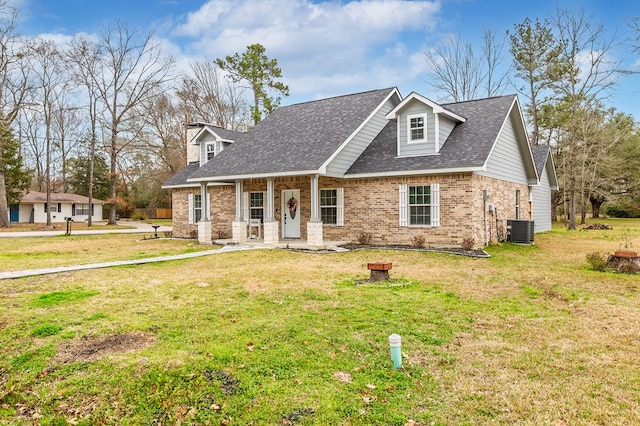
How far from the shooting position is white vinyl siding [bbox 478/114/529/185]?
601 inches

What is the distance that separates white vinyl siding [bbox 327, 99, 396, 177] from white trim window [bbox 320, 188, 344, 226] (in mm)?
1029

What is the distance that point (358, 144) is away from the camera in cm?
1664

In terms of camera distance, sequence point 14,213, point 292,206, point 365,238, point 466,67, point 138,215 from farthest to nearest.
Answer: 1. point 138,215
2. point 14,213
3. point 466,67
4. point 292,206
5. point 365,238

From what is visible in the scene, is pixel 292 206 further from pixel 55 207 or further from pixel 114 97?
pixel 55 207

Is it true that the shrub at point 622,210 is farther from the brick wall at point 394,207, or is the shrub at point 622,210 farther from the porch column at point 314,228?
the porch column at point 314,228

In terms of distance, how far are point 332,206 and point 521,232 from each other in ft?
24.0

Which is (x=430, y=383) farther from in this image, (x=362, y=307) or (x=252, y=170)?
(x=252, y=170)

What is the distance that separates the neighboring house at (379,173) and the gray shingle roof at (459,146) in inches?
1.7

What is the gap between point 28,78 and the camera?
3075 centimetres

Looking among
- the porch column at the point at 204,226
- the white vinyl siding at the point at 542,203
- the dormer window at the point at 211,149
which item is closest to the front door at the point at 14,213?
the dormer window at the point at 211,149

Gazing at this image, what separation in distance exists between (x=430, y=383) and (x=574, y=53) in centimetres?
2705

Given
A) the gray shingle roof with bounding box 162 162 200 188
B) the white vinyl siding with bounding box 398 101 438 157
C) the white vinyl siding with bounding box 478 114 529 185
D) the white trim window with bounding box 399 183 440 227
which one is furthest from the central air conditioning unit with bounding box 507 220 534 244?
the gray shingle roof with bounding box 162 162 200 188

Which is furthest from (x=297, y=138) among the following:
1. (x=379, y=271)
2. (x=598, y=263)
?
(x=598, y=263)

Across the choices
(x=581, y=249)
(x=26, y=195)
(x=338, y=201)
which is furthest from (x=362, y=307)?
(x=26, y=195)
